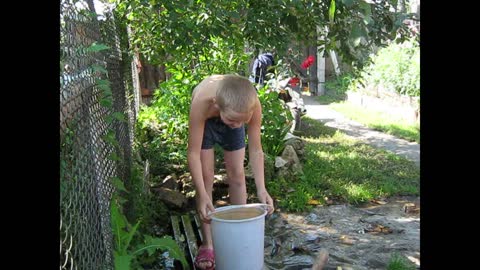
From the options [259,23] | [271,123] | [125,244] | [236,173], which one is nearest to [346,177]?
[271,123]

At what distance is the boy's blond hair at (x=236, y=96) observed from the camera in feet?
8.70

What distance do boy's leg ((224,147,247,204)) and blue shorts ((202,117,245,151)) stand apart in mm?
51

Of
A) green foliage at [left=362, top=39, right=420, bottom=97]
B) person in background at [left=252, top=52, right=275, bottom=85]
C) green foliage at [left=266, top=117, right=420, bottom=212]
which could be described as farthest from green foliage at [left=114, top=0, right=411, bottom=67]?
green foliage at [left=362, top=39, right=420, bottom=97]

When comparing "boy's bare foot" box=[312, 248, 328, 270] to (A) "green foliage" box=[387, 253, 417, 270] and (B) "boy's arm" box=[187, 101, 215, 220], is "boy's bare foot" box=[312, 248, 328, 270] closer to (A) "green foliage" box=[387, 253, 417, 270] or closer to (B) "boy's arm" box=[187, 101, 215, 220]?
(A) "green foliage" box=[387, 253, 417, 270]

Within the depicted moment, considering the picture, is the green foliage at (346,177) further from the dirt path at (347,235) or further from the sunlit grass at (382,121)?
the sunlit grass at (382,121)

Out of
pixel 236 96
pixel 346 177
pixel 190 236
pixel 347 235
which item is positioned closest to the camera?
pixel 236 96

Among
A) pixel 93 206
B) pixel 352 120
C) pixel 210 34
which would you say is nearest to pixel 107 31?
pixel 210 34

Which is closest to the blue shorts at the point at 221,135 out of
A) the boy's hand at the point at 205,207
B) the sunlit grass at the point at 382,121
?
the boy's hand at the point at 205,207

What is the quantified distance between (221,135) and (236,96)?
70 centimetres

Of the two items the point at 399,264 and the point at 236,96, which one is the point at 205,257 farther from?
the point at 399,264

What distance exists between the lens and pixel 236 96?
8.71 feet

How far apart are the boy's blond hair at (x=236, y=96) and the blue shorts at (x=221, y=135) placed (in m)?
0.53

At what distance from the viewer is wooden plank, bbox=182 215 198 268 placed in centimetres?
352
